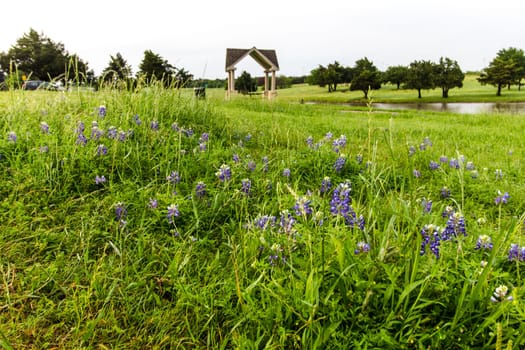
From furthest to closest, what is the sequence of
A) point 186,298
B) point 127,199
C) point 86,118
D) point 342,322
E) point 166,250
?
point 86,118 → point 127,199 → point 166,250 → point 186,298 → point 342,322

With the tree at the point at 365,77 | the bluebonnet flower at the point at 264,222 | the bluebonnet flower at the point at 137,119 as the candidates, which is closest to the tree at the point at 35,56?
the tree at the point at 365,77

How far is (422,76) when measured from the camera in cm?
3897

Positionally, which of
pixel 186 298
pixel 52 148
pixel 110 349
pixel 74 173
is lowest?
pixel 110 349

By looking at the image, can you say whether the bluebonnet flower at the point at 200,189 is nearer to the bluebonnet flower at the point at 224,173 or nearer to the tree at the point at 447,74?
the bluebonnet flower at the point at 224,173

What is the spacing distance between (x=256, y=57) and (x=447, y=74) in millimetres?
26343

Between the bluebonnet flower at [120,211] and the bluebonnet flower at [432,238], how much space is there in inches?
65.4

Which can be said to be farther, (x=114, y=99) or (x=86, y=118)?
(x=114, y=99)

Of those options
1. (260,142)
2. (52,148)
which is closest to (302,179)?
(260,142)

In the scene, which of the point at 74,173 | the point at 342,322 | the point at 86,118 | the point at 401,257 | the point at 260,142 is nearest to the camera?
the point at 342,322

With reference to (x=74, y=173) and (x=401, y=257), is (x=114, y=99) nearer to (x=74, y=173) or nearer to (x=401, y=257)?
(x=74, y=173)

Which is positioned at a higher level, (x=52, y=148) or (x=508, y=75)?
(x=508, y=75)

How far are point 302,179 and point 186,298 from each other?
1727 millimetres

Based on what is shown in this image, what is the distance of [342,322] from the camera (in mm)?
1331

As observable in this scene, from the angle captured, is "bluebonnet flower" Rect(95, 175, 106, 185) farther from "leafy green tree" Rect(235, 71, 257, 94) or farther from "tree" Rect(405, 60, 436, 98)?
"tree" Rect(405, 60, 436, 98)
